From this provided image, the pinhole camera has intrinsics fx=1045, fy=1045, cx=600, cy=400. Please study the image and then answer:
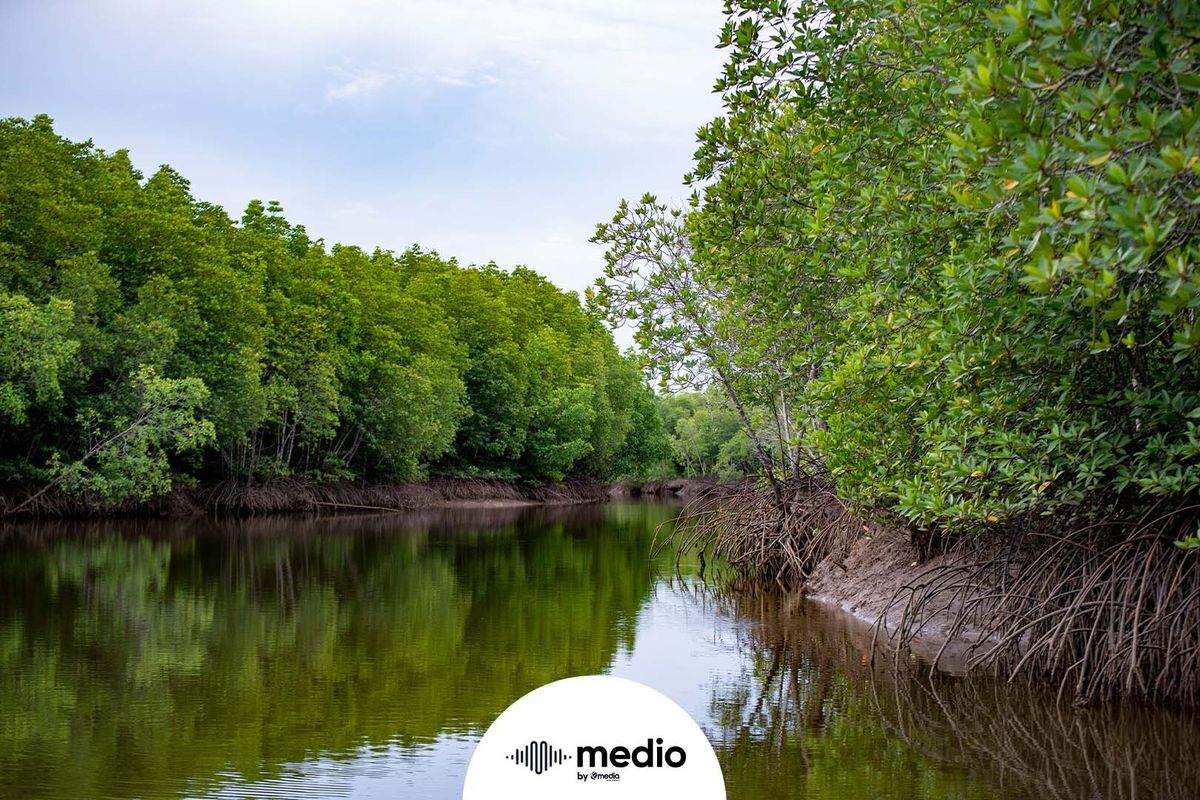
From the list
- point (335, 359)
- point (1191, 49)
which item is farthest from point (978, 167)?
point (335, 359)

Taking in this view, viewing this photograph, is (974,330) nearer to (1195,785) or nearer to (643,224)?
(1195,785)

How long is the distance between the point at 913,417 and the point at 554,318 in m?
50.4

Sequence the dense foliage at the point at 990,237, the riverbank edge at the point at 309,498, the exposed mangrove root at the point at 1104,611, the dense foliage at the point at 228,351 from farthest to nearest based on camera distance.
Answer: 1. the riverbank edge at the point at 309,498
2. the dense foliage at the point at 228,351
3. the exposed mangrove root at the point at 1104,611
4. the dense foliage at the point at 990,237

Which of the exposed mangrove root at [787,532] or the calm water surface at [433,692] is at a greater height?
the exposed mangrove root at [787,532]

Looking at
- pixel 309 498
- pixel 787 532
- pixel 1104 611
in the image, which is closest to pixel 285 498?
pixel 309 498

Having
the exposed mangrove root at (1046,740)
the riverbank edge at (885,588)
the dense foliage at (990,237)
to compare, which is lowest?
the exposed mangrove root at (1046,740)

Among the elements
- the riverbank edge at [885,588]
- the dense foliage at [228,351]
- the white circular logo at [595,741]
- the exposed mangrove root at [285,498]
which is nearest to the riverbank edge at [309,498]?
the exposed mangrove root at [285,498]

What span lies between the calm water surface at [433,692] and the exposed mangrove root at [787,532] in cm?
80

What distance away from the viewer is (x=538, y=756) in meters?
4.46

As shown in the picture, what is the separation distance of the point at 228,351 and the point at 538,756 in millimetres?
28027

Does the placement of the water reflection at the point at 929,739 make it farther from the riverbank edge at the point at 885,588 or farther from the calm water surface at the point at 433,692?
the riverbank edge at the point at 885,588

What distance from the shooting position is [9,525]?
24.0 meters

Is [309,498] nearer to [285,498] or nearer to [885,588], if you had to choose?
[285,498]

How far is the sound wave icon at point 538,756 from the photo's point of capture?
174 inches
